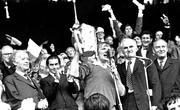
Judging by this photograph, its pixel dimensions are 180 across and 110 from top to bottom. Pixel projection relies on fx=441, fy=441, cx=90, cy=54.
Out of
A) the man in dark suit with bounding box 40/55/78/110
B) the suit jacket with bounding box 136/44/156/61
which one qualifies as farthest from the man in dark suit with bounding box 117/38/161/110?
the suit jacket with bounding box 136/44/156/61

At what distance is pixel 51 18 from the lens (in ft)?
34.5

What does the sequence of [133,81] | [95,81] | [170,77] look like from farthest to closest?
[170,77]
[133,81]
[95,81]

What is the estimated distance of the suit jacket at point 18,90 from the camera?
5.21m

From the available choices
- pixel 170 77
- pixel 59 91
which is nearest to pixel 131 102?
pixel 170 77

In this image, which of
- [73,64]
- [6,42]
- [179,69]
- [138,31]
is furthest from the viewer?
[6,42]

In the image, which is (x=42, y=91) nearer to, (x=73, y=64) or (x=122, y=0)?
(x=73, y=64)

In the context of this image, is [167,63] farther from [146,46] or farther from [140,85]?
[146,46]

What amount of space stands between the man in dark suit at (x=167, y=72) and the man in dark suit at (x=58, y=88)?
1264mm

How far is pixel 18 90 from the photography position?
5270mm

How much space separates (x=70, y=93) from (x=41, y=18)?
551cm

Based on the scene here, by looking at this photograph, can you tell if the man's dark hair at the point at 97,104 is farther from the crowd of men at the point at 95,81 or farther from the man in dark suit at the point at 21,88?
the man in dark suit at the point at 21,88

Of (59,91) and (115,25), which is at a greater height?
(115,25)

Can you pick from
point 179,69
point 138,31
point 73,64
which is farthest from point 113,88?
point 138,31

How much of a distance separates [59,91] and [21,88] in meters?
0.49
